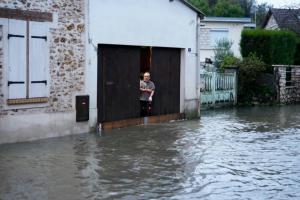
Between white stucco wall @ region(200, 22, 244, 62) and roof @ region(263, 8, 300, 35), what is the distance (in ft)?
11.3

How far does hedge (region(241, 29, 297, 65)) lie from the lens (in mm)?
26656

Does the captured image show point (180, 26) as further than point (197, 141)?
Yes

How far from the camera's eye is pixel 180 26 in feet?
60.5

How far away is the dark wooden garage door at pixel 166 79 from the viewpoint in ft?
58.4

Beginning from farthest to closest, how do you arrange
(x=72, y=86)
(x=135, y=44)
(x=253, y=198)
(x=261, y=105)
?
(x=261, y=105)
(x=135, y=44)
(x=72, y=86)
(x=253, y=198)

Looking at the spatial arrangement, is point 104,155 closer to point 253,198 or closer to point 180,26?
point 253,198

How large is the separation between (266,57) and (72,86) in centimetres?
1438

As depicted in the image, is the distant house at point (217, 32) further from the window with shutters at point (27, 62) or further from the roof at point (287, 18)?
the window with shutters at point (27, 62)

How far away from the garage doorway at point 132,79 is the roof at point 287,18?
2000cm

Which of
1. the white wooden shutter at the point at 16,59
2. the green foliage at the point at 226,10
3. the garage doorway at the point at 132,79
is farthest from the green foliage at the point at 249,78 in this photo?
the green foliage at the point at 226,10

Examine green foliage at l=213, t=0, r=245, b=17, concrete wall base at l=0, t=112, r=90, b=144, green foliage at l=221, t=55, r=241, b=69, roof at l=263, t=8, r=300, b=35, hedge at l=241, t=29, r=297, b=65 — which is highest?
green foliage at l=213, t=0, r=245, b=17

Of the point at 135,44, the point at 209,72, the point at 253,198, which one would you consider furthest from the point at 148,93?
the point at 253,198

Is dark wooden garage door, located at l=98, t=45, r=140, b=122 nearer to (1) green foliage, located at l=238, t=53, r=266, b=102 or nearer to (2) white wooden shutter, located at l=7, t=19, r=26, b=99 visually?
(2) white wooden shutter, located at l=7, t=19, r=26, b=99

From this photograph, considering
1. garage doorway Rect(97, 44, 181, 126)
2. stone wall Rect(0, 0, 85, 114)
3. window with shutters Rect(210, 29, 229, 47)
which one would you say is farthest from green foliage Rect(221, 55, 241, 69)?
window with shutters Rect(210, 29, 229, 47)
